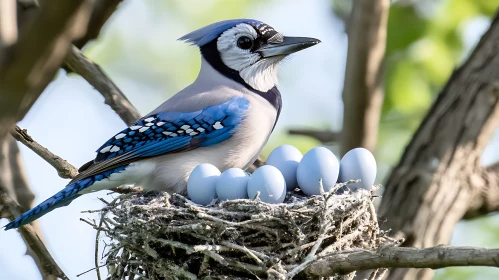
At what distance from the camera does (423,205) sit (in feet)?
16.6

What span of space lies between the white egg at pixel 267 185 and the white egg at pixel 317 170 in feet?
0.47

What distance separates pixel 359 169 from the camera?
12.6 feet

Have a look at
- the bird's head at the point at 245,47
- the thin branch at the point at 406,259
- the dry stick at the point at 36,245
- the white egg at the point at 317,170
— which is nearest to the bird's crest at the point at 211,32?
the bird's head at the point at 245,47

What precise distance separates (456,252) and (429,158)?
104 inches

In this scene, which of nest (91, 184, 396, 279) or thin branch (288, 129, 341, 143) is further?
thin branch (288, 129, 341, 143)

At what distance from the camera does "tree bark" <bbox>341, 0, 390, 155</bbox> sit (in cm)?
497

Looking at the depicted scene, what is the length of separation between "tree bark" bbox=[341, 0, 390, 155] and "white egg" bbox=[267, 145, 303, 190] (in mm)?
1162

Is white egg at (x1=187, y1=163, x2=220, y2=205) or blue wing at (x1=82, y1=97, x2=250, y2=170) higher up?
blue wing at (x1=82, y1=97, x2=250, y2=170)

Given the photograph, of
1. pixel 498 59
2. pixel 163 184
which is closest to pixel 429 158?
pixel 498 59

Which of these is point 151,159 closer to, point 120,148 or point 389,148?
point 120,148

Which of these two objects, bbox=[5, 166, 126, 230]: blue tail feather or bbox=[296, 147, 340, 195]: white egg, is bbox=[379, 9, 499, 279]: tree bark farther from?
bbox=[5, 166, 126, 230]: blue tail feather

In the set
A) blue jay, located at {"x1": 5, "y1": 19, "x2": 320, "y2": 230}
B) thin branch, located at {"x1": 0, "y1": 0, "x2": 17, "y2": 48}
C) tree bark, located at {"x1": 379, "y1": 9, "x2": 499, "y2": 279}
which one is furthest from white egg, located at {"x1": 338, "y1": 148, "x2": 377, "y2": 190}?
thin branch, located at {"x1": 0, "y1": 0, "x2": 17, "y2": 48}

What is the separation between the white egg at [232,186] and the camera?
368cm

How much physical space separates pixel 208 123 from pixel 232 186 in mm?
579
